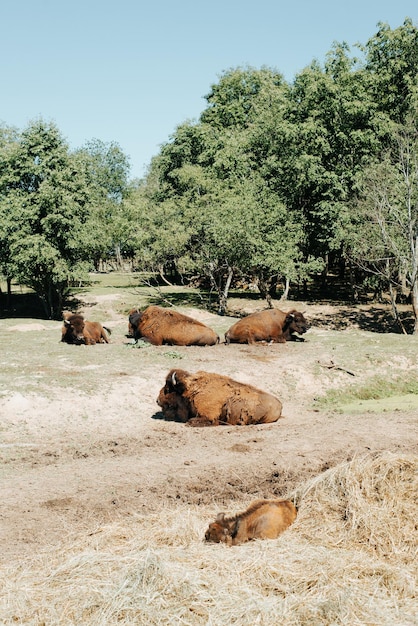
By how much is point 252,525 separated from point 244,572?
3.90 ft

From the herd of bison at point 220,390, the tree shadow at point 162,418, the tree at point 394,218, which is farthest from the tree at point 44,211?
the tree shadow at point 162,418

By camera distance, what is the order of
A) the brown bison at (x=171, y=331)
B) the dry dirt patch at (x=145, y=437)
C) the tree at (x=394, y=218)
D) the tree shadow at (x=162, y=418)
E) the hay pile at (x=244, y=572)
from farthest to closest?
the tree at (x=394, y=218)
the brown bison at (x=171, y=331)
the tree shadow at (x=162, y=418)
the dry dirt patch at (x=145, y=437)
the hay pile at (x=244, y=572)

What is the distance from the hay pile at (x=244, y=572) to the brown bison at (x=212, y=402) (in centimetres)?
453

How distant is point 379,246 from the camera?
27219 mm

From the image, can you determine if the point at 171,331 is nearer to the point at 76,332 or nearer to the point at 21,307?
the point at 76,332

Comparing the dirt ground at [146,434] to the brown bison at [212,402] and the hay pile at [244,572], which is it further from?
the hay pile at [244,572]

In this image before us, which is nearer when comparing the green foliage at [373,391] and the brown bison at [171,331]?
the green foliage at [373,391]

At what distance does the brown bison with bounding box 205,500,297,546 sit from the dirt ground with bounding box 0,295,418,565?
1.04 m

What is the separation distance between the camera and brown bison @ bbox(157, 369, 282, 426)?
12797 mm

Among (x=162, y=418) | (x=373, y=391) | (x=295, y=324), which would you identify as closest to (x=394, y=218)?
(x=295, y=324)

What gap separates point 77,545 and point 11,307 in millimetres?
30093

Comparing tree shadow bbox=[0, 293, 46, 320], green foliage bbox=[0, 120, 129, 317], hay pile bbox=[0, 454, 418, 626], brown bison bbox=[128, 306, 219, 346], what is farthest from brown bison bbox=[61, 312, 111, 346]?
tree shadow bbox=[0, 293, 46, 320]

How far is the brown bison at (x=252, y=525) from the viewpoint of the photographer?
7.32 m

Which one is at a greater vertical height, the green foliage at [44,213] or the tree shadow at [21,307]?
the green foliage at [44,213]
